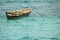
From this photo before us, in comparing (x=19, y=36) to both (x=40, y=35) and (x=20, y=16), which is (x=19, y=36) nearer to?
(x=40, y=35)

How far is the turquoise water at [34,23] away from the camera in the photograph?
11.2 metres

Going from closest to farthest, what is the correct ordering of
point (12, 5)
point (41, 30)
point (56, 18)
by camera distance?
1. point (41, 30)
2. point (56, 18)
3. point (12, 5)

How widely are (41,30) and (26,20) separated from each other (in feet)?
6.51

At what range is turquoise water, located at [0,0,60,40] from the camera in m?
11.2

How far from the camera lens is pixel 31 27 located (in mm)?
12406

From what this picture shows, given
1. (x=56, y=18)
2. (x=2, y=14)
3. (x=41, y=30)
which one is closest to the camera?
(x=41, y=30)

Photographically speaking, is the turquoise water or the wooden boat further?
the wooden boat

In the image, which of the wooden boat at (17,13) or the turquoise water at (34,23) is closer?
the turquoise water at (34,23)

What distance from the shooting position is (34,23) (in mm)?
13008

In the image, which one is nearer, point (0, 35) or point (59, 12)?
point (0, 35)

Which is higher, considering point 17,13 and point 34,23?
point 17,13

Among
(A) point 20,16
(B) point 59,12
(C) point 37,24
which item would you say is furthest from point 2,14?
(B) point 59,12

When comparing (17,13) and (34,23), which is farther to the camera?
(17,13)

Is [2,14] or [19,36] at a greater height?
[2,14]
